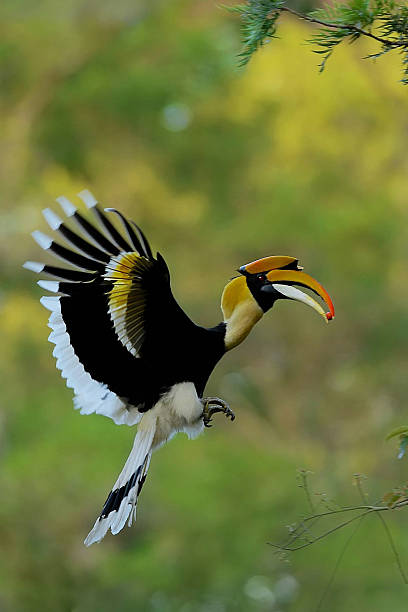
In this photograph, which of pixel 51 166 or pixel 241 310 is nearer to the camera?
pixel 241 310

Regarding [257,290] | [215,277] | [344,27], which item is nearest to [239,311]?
[257,290]

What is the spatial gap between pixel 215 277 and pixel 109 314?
235cm

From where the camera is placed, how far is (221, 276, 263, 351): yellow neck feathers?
99 cm

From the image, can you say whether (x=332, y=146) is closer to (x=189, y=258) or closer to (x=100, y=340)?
(x=189, y=258)

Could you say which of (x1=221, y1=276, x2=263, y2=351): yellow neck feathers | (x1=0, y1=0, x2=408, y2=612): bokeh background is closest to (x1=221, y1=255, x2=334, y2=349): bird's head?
(x1=221, y1=276, x2=263, y2=351): yellow neck feathers

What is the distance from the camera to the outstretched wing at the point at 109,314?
930mm

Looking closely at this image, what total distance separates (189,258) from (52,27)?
1089 mm

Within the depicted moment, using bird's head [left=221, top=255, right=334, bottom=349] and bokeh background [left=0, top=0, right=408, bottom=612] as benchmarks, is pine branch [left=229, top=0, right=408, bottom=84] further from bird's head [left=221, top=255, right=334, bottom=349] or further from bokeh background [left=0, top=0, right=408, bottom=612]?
bokeh background [left=0, top=0, right=408, bottom=612]

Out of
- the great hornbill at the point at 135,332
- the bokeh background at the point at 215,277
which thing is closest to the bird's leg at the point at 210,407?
the great hornbill at the point at 135,332

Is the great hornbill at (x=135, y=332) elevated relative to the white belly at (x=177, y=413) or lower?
elevated

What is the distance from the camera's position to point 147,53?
12.0 feet

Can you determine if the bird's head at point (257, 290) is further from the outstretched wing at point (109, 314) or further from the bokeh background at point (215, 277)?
the bokeh background at point (215, 277)

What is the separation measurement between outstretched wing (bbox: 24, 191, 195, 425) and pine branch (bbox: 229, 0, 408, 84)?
0.22 m

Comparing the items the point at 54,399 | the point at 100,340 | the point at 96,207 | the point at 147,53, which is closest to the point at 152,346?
the point at 100,340
